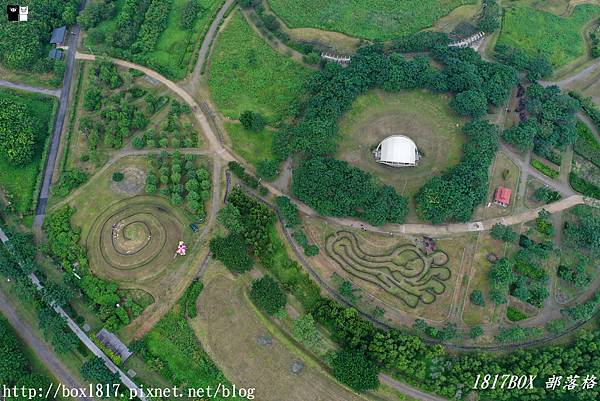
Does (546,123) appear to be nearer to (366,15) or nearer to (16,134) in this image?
(366,15)

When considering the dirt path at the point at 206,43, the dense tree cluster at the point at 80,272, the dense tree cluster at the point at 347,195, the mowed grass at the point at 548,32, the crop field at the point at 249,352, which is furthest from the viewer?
the mowed grass at the point at 548,32

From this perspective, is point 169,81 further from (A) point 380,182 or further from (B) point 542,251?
(B) point 542,251

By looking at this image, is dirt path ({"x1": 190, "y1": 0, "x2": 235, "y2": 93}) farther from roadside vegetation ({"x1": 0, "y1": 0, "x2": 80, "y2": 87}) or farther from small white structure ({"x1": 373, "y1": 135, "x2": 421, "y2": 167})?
small white structure ({"x1": 373, "y1": 135, "x2": 421, "y2": 167})

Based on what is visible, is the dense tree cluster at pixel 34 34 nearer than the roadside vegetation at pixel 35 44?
No

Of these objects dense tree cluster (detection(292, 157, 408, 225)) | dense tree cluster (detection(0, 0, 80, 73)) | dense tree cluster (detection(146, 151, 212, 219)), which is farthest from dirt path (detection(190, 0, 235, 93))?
dense tree cluster (detection(292, 157, 408, 225))

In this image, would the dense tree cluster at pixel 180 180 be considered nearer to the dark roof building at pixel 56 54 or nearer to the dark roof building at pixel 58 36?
the dark roof building at pixel 56 54

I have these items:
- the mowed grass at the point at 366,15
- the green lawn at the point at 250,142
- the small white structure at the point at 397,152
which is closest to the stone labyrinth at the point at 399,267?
the small white structure at the point at 397,152

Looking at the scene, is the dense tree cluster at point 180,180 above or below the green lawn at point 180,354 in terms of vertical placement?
above

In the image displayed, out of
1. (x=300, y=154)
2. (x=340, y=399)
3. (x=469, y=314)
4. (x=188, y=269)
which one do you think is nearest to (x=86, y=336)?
(x=188, y=269)
